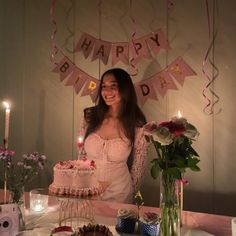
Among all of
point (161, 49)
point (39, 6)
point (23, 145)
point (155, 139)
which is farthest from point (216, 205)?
point (39, 6)

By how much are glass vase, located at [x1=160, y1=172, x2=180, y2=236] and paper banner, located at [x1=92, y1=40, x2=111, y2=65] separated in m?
1.42

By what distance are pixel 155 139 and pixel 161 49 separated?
49.6 inches

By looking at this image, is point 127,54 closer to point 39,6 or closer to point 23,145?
point 39,6

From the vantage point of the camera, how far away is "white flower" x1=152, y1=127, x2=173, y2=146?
1.19 meters

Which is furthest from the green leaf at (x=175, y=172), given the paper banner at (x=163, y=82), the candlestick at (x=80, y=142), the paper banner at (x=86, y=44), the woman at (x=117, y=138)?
the paper banner at (x=86, y=44)

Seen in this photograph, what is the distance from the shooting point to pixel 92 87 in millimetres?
2541

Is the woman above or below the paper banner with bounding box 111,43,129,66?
below

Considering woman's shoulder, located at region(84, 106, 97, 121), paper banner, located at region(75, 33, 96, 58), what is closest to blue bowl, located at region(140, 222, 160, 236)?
woman's shoulder, located at region(84, 106, 97, 121)

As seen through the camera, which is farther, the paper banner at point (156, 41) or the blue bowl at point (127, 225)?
the paper banner at point (156, 41)

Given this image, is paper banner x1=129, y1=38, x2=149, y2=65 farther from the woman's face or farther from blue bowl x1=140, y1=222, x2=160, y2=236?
blue bowl x1=140, y1=222, x2=160, y2=236

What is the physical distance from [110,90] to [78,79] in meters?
0.33

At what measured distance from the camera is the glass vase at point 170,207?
1271mm

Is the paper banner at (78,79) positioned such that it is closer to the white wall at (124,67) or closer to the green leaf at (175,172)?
the white wall at (124,67)

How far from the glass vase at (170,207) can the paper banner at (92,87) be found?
136cm
